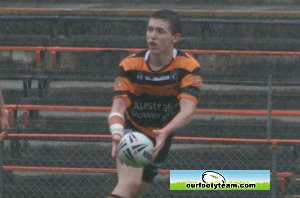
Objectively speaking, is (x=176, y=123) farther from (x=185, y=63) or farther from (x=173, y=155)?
(x=173, y=155)

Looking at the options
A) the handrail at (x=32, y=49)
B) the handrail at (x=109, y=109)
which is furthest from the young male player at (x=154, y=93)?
the handrail at (x=32, y=49)

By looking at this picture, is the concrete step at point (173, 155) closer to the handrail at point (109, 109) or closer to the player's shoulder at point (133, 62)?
the handrail at point (109, 109)

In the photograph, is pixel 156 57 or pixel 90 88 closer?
pixel 156 57

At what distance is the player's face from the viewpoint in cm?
687

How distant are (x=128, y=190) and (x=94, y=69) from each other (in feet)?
20.1

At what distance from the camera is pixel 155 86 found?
23.4 feet

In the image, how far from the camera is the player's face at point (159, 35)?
6867 mm

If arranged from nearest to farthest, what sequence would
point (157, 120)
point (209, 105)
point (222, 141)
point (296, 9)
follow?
point (157, 120)
point (222, 141)
point (209, 105)
point (296, 9)

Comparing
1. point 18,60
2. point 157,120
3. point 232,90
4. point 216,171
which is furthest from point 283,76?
point 157,120

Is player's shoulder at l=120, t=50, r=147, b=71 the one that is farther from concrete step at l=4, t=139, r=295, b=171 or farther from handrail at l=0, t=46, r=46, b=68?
handrail at l=0, t=46, r=46, b=68

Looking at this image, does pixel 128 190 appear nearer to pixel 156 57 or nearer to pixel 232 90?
pixel 156 57

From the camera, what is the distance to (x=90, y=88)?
12.1m

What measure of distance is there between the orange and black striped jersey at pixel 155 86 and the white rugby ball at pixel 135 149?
52 cm

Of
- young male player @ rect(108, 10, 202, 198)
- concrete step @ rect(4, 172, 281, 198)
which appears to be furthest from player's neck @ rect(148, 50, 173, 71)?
concrete step @ rect(4, 172, 281, 198)
